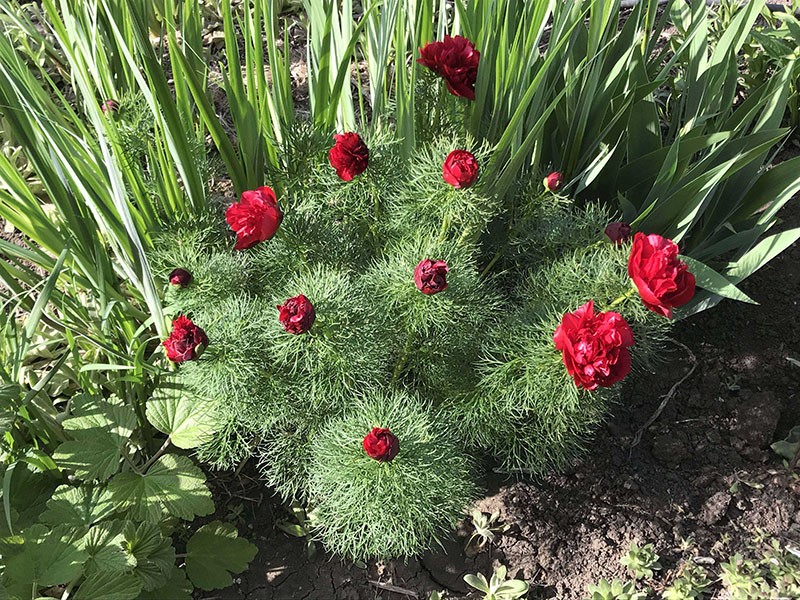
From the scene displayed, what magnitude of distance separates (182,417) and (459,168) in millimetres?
732

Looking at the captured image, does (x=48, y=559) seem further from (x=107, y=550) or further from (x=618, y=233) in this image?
(x=618, y=233)

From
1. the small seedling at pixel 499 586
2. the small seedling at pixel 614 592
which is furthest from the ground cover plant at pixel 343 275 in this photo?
the small seedling at pixel 614 592

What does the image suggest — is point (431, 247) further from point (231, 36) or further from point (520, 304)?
point (231, 36)

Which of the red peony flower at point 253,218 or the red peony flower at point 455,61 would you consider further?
the red peony flower at point 455,61

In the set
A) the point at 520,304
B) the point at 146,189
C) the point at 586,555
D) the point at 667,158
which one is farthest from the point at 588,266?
the point at 146,189

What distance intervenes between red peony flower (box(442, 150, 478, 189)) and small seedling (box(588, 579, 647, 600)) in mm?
802

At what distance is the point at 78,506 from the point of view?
1313 mm

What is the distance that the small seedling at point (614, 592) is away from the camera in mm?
1315

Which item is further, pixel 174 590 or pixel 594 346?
pixel 174 590

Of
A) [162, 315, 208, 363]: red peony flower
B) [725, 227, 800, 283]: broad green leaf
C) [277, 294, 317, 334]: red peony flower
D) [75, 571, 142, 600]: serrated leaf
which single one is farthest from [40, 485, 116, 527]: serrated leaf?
[725, 227, 800, 283]: broad green leaf

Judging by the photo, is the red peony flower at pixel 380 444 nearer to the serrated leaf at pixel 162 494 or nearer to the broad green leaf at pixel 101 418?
the serrated leaf at pixel 162 494

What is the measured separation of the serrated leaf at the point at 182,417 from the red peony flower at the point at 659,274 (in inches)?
32.2

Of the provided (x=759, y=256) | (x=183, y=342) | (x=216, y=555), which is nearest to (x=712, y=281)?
(x=759, y=256)

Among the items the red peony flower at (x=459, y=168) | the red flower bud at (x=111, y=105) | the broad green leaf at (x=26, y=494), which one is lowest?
the broad green leaf at (x=26, y=494)
